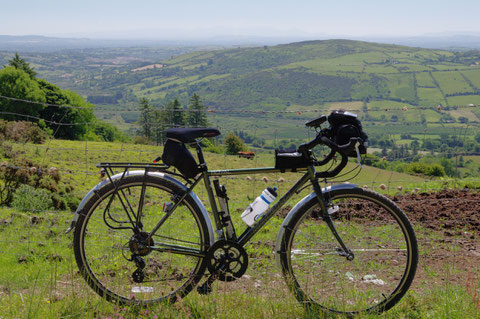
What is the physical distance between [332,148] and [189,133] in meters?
1.06

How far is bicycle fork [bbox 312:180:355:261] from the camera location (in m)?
3.17

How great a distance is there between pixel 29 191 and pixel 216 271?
5803 mm

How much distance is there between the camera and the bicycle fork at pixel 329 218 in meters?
3.17

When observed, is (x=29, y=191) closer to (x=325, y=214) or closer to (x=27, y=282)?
(x=27, y=282)

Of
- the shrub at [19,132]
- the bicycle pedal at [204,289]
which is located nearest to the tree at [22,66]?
the shrub at [19,132]

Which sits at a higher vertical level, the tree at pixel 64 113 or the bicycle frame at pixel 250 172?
the bicycle frame at pixel 250 172

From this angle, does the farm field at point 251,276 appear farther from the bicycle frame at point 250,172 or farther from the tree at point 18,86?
the tree at point 18,86

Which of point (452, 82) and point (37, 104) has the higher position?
point (452, 82)

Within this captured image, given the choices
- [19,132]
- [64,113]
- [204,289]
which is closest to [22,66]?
[64,113]

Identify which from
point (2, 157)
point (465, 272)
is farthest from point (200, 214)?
point (2, 157)

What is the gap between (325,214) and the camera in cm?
320

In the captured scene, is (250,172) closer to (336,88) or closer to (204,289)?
(204,289)

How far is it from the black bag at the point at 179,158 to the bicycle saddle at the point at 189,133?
7 cm

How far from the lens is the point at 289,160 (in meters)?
3.15
